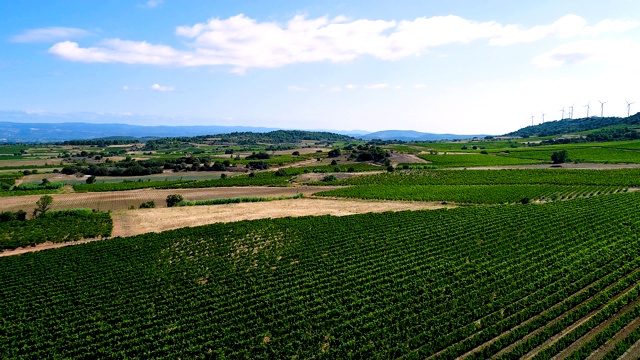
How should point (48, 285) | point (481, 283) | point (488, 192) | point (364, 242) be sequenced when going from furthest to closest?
point (488, 192)
point (364, 242)
point (48, 285)
point (481, 283)

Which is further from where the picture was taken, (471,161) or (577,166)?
(471,161)

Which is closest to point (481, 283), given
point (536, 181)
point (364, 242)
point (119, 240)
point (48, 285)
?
point (364, 242)

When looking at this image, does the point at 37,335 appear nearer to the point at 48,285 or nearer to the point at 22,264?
the point at 48,285

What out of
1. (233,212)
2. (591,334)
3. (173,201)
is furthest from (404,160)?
(591,334)

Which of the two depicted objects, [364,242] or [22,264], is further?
[364,242]

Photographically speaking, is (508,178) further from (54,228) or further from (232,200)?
(54,228)

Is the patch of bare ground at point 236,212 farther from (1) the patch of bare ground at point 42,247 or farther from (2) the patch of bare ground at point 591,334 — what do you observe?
(2) the patch of bare ground at point 591,334

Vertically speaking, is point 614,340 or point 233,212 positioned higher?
point 233,212

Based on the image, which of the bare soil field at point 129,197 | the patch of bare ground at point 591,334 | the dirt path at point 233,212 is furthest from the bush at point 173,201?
the patch of bare ground at point 591,334
